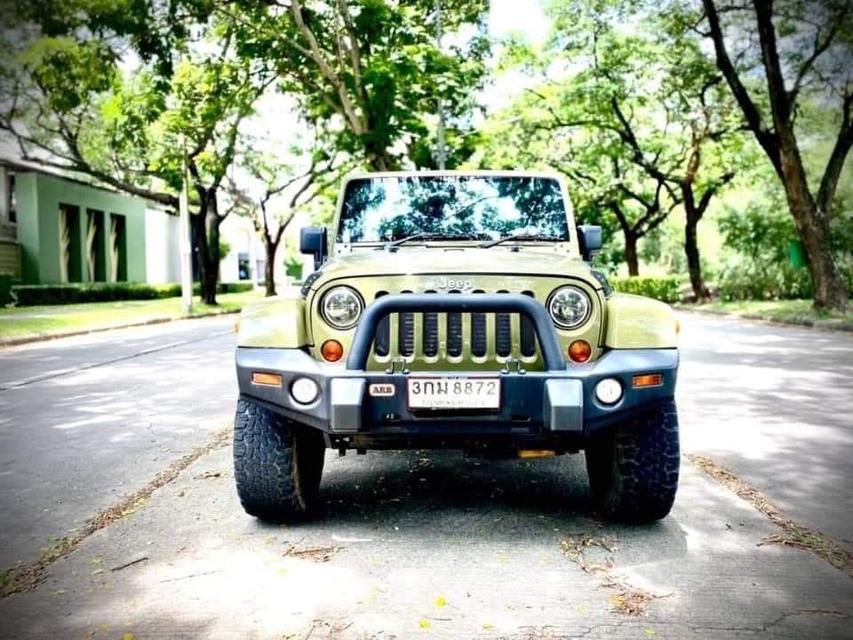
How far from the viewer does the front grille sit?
386cm

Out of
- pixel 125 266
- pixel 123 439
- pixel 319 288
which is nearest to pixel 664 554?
pixel 319 288

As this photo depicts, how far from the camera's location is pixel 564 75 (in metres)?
28.0

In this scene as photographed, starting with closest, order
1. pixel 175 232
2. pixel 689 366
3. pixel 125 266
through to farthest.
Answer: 1. pixel 689 366
2. pixel 125 266
3. pixel 175 232

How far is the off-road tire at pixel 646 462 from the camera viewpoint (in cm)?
397

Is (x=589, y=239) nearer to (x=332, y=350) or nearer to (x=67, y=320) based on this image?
(x=332, y=350)

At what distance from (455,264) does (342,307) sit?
1.93 ft

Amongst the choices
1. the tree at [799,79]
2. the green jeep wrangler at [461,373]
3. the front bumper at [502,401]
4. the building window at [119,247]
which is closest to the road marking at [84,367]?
the green jeep wrangler at [461,373]

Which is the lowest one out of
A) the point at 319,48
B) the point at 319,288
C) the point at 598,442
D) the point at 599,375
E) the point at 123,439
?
the point at 123,439

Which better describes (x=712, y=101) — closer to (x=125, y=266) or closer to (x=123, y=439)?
(x=123, y=439)

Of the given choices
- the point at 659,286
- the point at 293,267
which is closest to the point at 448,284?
the point at 659,286

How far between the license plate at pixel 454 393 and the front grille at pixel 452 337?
0.54 feet

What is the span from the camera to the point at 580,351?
393 centimetres

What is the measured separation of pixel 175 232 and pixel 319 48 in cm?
3656

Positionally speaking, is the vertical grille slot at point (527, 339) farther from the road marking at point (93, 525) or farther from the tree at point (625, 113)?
the tree at point (625, 113)
